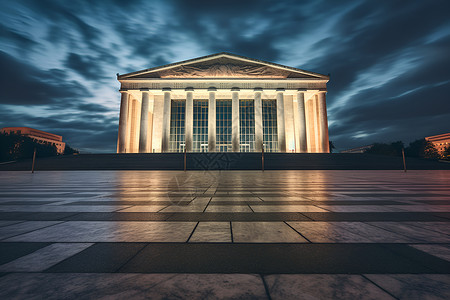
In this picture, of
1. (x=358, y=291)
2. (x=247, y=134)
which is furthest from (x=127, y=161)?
(x=358, y=291)

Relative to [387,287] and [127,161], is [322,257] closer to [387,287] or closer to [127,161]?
[387,287]

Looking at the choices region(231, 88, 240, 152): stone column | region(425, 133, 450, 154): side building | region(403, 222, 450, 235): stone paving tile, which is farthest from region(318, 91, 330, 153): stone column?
region(425, 133, 450, 154): side building

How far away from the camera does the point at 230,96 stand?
145ft

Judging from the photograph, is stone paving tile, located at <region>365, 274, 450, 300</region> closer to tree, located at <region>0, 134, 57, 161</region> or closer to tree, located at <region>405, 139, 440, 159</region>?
tree, located at <region>0, 134, 57, 161</region>

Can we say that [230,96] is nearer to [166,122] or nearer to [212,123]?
[212,123]

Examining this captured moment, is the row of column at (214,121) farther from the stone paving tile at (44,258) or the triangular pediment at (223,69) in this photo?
the stone paving tile at (44,258)

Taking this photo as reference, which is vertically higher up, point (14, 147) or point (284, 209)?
point (14, 147)

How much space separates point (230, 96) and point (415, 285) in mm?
44498

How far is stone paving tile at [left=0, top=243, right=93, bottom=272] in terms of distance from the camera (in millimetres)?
1688

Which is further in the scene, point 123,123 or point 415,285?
point 123,123

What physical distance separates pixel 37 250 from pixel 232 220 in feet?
7.95

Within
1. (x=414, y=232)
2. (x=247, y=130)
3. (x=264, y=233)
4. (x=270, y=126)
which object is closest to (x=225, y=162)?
(x=247, y=130)

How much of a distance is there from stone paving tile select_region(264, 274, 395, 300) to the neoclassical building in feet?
123

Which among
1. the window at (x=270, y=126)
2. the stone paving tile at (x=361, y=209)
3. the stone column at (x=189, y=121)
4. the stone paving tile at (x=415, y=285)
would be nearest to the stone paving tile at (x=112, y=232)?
the stone paving tile at (x=415, y=285)
